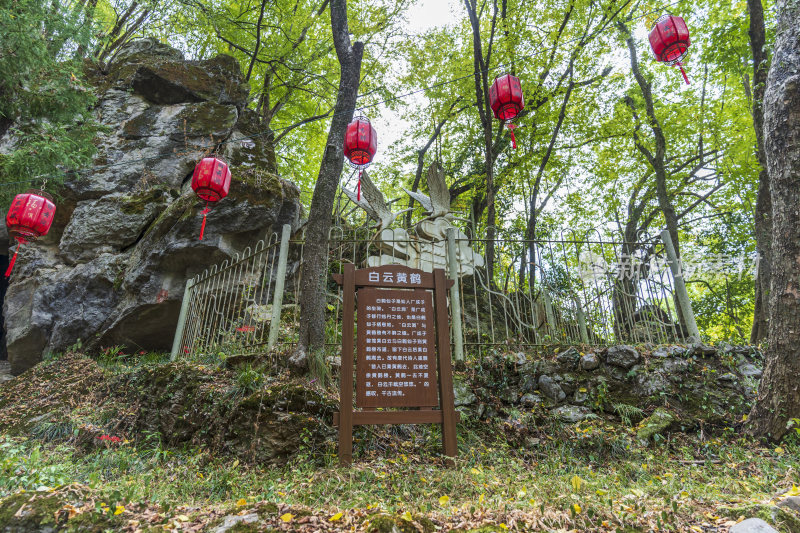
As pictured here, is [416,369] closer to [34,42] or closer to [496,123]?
[34,42]

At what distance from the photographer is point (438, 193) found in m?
7.84

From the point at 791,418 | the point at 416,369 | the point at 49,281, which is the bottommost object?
the point at 791,418

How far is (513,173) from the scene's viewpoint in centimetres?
1159

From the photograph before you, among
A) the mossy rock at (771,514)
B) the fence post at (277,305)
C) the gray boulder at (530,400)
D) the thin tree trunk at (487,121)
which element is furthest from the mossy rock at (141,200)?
the mossy rock at (771,514)

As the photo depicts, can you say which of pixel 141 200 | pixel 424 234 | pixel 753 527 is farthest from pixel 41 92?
pixel 753 527

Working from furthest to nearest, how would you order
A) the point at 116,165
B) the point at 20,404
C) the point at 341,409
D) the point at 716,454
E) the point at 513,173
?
the point at 513,173, the point at 116,165, the point at 20,404, the point at 716,454, the point at 341,409

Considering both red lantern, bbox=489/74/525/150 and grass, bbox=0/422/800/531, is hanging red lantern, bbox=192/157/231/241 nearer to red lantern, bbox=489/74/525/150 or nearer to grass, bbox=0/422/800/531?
grass, bbox=0/422/800/531

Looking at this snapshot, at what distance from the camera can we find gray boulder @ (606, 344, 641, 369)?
4766 mm

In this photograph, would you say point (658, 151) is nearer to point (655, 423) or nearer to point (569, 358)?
point (569, 358)

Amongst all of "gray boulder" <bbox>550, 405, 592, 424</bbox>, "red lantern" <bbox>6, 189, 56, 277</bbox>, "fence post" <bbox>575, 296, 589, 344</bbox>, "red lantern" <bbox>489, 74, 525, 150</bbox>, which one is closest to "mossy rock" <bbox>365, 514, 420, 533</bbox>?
"gray boulder" <bbox>550, 405, 592, 424</bbox>

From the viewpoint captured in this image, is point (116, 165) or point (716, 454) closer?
point (716, 454)

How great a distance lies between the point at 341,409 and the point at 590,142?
38.4 feet

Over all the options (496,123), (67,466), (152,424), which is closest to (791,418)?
(67,466)

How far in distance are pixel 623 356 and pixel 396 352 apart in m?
2.90
